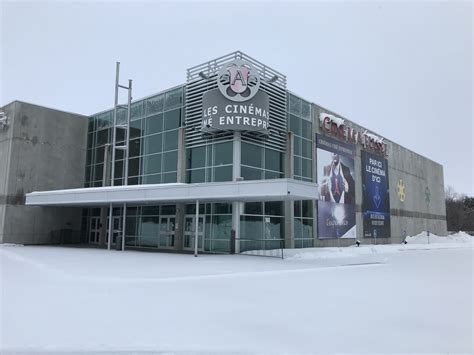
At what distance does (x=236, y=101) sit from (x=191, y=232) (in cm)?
879

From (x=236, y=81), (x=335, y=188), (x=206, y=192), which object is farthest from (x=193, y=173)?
(x=335, y=188)

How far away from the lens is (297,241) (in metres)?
27.9

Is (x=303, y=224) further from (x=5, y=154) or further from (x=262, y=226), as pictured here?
(x=5, y=154)

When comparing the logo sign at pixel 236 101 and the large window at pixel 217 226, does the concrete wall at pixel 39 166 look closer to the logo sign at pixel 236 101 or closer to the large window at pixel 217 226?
the large window at pixel 217 226

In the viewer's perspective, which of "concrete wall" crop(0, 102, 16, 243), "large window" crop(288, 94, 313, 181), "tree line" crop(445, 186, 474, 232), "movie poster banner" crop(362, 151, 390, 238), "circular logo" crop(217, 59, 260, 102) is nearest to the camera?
"circular logo" crop(217, 59, 260, 102)

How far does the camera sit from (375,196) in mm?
39500

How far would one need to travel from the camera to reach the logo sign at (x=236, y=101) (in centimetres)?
2377

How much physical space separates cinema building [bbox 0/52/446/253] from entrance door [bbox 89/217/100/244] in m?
0.17

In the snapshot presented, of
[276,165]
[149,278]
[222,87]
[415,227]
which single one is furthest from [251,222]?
[415,227]

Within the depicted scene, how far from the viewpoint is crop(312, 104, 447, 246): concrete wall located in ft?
120

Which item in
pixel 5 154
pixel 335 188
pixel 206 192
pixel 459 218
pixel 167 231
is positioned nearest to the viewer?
pixel 206 192

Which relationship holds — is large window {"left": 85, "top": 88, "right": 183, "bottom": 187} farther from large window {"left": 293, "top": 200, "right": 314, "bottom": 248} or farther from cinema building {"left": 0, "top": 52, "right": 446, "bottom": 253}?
large window {"left": 293, "top": 200, "right": 314, "bottom": 248}

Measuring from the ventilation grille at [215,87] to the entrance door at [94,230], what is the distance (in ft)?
40.9

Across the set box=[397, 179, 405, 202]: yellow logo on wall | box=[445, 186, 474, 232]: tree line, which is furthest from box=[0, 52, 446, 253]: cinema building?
box=[445, 186, 474, 232]: tree line
